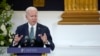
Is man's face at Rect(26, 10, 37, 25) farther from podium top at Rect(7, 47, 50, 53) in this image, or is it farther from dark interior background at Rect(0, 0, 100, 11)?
dark interior background at Rect(0, 0, 100, 11)

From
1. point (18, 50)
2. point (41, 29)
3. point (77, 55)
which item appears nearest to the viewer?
point (18, 50)

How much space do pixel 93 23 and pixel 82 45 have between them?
17.8 inches

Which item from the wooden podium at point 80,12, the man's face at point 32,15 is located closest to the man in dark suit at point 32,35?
the man's face at point 32,15

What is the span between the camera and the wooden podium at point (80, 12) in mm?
4789

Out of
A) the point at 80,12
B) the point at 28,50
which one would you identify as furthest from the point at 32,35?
the point at 80,12

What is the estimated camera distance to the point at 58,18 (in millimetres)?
4840

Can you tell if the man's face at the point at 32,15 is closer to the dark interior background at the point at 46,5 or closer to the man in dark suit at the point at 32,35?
the man in dark suit at the point at 32,35

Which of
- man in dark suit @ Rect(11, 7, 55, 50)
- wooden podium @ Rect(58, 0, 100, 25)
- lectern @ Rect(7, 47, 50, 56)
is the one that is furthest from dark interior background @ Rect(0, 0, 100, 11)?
lectern @ Rect(7, 47, 50, 56)

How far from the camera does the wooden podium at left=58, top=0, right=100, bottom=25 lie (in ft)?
15.7

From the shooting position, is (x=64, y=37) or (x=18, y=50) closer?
(x=18, y=50)

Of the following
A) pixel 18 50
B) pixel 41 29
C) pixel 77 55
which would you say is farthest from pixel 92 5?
pixel 18 50

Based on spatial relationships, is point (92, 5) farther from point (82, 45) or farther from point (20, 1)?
point (20, 1)

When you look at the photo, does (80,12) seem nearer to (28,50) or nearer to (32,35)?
(32,35)

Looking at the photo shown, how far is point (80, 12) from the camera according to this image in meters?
4.84
